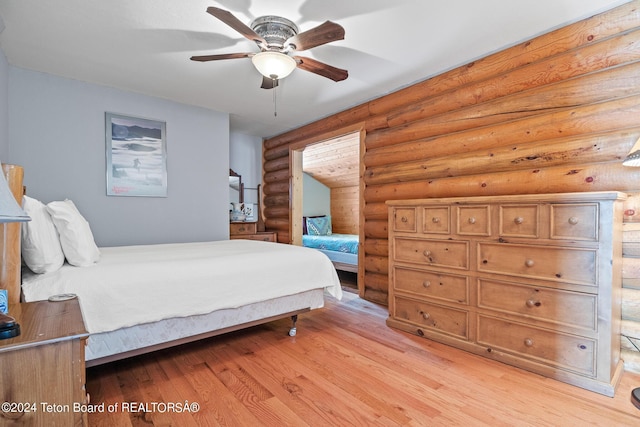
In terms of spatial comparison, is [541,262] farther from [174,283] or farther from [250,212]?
[250,212]

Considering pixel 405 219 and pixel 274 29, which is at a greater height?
pixel 274 29

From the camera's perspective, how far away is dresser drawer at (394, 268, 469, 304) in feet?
8.05

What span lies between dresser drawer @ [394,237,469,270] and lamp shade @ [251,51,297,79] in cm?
174

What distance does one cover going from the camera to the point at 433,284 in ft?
8.65

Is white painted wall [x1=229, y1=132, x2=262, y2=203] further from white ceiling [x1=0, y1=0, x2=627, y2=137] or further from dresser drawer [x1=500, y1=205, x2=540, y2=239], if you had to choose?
dresser drawer [x1=500, y1=205, x2=540, y2=239]

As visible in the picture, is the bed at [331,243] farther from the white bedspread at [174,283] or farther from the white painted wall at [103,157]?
the white bedspread at [174,283]

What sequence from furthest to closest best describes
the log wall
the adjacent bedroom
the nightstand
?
the log wall, the adjacent bedroom, the nightstand


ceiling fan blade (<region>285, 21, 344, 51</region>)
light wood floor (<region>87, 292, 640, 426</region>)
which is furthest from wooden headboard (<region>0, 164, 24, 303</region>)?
ceiling fan blade (<region>285, 21, 344, 51</region>)

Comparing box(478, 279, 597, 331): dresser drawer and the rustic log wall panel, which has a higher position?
the rustic log wall panel

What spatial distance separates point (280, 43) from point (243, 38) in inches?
13.4

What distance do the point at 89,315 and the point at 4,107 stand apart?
2474 millimetres

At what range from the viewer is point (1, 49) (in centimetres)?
267

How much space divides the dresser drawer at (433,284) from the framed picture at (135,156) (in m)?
2.97

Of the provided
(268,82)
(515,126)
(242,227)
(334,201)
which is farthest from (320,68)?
(334,201)
